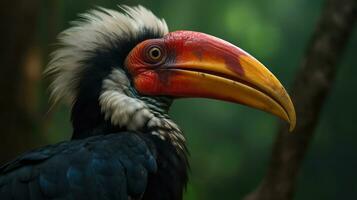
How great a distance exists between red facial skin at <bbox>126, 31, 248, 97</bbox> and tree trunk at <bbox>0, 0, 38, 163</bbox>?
9.34 ft

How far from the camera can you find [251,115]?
9922 millimetres

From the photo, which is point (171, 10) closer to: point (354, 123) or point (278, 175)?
point (354, 123)

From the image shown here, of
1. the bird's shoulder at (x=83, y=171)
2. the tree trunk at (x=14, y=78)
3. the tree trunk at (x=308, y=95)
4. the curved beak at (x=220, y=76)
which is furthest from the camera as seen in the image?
the tree trunk at (x=14, y=78)

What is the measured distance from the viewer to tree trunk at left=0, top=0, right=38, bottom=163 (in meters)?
6.95

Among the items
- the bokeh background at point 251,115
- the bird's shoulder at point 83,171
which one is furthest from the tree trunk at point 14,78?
the bird's shoulder at point 83,171

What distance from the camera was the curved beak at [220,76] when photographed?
4129 millimetres

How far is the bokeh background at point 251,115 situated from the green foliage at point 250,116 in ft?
0.04

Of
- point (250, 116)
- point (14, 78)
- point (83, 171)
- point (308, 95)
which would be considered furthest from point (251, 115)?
point (83, 171)

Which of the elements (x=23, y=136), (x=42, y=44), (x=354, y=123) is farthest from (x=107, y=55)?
(x=354, y=123)

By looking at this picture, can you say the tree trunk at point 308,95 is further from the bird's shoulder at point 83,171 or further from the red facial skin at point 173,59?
the bird's shoulder at point 83,171

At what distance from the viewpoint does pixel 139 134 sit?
4133mm

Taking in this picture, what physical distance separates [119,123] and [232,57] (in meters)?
0.73

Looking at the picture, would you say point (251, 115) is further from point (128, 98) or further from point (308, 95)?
point (128, 98)

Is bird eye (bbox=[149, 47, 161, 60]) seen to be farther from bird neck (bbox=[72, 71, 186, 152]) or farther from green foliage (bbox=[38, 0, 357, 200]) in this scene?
green foliage (bbox=[38, 0, 357, 200])
